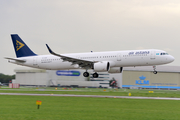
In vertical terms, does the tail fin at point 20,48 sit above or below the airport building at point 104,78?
above

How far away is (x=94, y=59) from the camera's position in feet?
151

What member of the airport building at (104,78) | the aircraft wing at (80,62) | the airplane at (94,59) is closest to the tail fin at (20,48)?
the airplane at (94,59)

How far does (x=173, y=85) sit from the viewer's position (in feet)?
492

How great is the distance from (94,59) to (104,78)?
296 ft

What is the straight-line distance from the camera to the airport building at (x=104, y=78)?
107812mm

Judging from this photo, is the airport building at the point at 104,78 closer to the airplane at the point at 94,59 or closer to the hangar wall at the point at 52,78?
the hangar wall at the point at 52,78

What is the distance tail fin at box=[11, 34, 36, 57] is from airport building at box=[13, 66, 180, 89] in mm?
44924

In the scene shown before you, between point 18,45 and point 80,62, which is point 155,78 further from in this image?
point 80,62

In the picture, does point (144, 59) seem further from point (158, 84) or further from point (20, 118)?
point (158, 84)

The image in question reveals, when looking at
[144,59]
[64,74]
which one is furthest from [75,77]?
[144,59]

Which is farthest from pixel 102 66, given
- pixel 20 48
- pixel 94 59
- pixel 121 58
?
pixel 20 48

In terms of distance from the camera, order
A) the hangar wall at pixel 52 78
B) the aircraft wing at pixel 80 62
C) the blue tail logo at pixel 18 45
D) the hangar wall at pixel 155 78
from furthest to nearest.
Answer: the hangar wall at pixel 155 78, the hangar wall at pixel 52 78, the blue tail logo at pixel 18 45, the aircraft wing at pixel 80 62

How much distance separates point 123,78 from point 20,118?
130 m

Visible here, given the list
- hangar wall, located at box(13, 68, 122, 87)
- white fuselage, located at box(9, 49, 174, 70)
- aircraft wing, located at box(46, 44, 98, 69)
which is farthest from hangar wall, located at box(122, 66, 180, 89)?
aircraft wing, located at box(46, 44, 98, 69)
